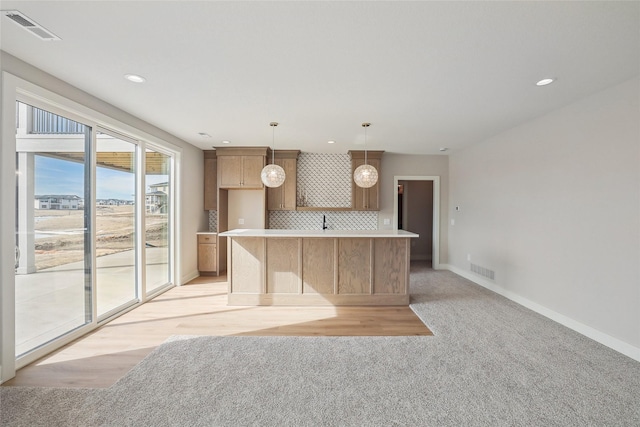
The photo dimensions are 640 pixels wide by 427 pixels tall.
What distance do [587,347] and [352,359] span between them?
2409mm

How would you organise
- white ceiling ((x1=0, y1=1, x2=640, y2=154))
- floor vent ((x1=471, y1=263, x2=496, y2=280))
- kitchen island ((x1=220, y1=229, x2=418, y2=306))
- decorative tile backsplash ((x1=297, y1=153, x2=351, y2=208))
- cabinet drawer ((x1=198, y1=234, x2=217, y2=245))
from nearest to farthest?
white ceiling ((x1=0, y1=1, x2=640, y2=154))
kitchen island ((x1=220, y1=229, x2=418, y2=306))
floor vent ((x1=471, y1=263, x2=496, y2=280))
cabinet drawer ((x1=198, y1=234, x2=217, y2=245))
decorative tile backsplash ((x1=297, y1=153, x2=351, y2=208))

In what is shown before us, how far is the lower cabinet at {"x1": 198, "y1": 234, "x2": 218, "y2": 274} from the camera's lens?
5582mm

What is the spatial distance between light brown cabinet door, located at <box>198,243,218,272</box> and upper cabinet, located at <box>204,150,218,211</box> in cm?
82

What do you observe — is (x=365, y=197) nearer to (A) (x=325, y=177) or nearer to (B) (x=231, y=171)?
(A) (x=325, y=177)

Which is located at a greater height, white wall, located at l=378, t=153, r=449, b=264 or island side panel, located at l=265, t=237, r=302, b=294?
white wall, located at l=378, t=153, r=449, b=264

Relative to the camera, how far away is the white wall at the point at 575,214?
2.63 metres

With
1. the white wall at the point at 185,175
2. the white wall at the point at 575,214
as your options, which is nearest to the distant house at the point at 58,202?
the white wall at the point at 185,175

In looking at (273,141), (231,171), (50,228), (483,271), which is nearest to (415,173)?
(483,271)

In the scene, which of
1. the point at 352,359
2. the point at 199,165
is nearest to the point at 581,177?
the point at 352,359

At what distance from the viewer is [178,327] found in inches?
127

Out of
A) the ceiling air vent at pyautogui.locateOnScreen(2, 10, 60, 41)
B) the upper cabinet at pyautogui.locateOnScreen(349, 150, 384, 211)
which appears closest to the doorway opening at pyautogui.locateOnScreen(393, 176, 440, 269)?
the upper cabinet at pyautogui.locateOnScreen(349, 150, 384, 211)

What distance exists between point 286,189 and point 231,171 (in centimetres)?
120

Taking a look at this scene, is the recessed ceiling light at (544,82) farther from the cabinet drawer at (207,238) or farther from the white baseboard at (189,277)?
the white baseboard at (189,277)

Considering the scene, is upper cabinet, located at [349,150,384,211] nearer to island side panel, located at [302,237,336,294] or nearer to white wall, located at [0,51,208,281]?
island side panel, located at [302,237,336,294]
